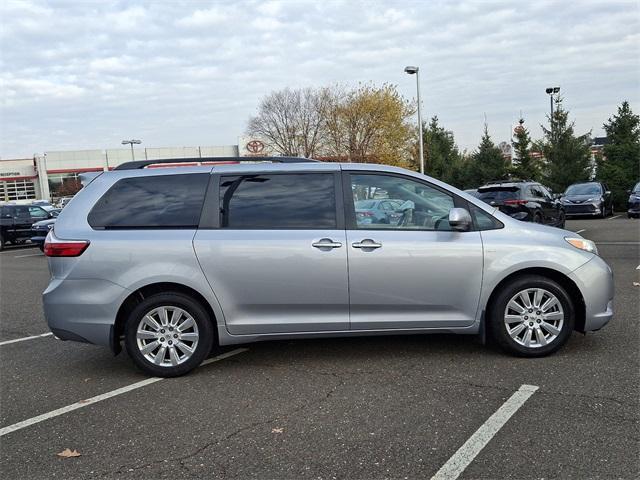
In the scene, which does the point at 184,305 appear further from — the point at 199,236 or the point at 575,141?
the point at 575,141

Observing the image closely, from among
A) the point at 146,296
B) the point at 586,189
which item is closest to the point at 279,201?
the point at 146,296

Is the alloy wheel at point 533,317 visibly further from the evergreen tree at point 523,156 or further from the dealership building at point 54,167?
the dealership building at point 54,167

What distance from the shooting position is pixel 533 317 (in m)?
4.86

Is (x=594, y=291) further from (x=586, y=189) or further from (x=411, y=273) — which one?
(x=586, y=189)

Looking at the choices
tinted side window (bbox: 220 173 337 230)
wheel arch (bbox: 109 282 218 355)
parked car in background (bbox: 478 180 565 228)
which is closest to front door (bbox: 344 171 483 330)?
tinted side window (bbox: 220 173 337 230)

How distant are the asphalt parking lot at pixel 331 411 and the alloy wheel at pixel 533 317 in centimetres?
21

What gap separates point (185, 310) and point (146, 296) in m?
0.38

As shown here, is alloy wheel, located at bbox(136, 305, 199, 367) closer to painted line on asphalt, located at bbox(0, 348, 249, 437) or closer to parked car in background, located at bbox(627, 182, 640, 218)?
painted line on asphalt, located at bbox(0, 348, 249, 437)

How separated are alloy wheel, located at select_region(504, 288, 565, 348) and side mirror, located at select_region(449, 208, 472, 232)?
2.55 ft

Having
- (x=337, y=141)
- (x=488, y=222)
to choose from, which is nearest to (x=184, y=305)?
(x=488, y=222)

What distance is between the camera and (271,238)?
15.5ft

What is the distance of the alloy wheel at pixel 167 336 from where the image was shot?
15.5ft

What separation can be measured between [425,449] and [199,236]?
250 centimetres

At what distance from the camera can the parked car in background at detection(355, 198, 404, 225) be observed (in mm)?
4871
